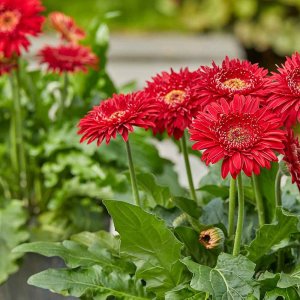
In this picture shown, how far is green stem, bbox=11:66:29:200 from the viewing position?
1994 mm

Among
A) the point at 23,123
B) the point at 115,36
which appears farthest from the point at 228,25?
the point at 23,123

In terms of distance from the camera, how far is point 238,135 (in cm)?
126

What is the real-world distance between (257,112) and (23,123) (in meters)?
1.00

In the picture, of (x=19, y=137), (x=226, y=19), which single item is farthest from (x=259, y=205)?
(x=226, y=19)

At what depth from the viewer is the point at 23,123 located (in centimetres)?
216

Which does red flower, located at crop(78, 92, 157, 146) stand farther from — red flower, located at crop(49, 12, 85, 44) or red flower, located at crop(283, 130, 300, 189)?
red flower, located at crop(49, 12, 85, 44)

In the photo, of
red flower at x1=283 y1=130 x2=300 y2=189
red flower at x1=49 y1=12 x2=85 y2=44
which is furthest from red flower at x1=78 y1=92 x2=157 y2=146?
red flower at x1=49 y1=12 x2=85 y2=44

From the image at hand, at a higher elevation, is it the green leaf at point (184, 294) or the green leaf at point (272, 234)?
the green leaf at point (272, 234)

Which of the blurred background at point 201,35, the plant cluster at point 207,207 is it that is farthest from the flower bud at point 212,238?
the blurred background at point 201,35

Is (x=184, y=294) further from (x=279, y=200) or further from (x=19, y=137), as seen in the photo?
(x=19, y=137)

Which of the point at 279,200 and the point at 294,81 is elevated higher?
the point at 294,81

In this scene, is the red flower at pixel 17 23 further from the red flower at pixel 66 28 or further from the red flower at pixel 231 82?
the red flower at pixel 231 82

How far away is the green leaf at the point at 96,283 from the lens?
4.76 ft

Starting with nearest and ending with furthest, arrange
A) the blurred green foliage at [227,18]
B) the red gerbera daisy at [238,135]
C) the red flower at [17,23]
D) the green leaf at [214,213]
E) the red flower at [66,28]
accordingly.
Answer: the red gerbera daisy at [238,135]
the green leaf at [214,213]
the red flower at [17,23]
the red flower at [66,28]
the blurred green foliage at [227,18]
